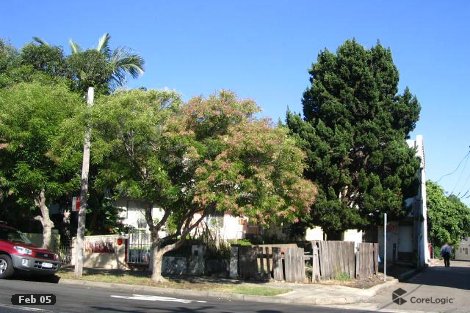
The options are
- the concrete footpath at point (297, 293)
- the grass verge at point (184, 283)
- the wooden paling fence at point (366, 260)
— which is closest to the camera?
the concrete footpath at point (297, 293)

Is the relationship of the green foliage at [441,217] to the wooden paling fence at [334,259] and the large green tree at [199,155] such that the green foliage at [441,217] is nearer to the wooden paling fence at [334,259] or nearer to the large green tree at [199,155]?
the wooden paling fence at [334,259]

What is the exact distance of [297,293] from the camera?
53.1 ft

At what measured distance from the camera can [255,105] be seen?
16.8m

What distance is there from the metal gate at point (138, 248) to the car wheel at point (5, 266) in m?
6.51

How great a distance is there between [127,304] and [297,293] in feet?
18.6

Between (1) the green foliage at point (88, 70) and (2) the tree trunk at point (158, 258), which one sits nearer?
(2) the tree trunk at point (158, 258)


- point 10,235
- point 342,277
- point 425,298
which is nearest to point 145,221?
point 10,235

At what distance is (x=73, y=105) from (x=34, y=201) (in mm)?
4007

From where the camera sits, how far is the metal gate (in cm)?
2222

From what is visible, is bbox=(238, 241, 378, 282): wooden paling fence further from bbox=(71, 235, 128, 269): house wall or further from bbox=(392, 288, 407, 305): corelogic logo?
bbox=(71, 235, 128, 269): house wall

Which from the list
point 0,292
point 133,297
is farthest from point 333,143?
point 0,292

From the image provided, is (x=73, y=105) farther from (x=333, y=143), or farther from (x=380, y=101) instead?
(x=380, y=101)

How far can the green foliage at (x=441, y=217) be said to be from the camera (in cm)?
4969

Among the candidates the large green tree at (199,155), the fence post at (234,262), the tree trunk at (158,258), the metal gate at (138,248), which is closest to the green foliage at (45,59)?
the metal gate at (138,248)
